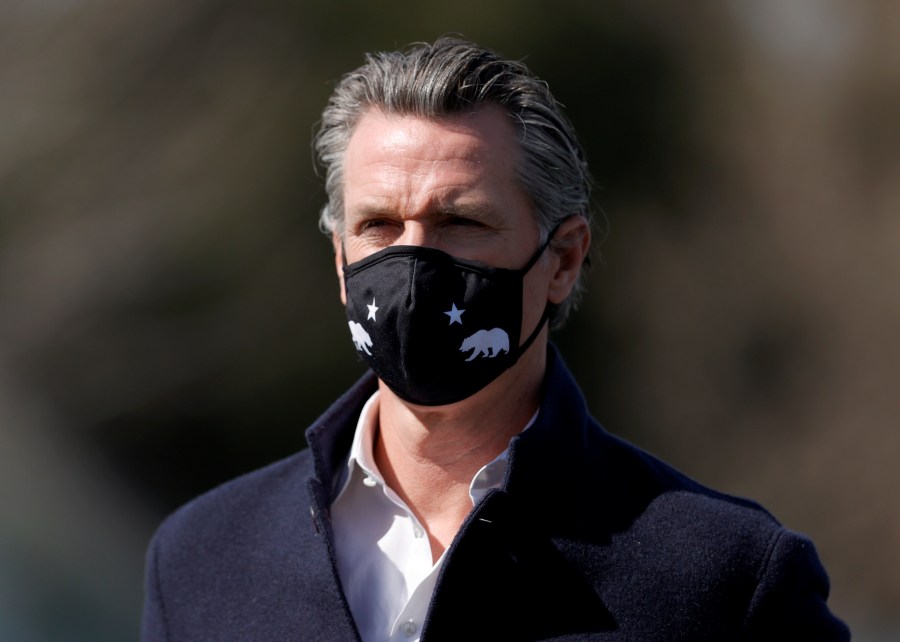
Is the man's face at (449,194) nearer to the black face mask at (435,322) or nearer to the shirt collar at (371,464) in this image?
the black face mask at (435,322)

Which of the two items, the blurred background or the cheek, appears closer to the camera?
the cheek

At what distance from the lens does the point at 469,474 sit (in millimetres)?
2275

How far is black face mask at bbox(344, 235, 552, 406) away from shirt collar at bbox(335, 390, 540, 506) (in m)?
0.16

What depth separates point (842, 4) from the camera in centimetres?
664

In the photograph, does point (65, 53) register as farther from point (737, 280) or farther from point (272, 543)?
point (272, 543)

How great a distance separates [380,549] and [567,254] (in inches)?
29.9

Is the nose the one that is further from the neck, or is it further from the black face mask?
the neck

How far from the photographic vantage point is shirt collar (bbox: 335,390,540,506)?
7.23 ft

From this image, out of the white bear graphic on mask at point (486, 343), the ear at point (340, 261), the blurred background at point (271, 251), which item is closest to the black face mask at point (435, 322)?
the white bear graphic on mask at point (486, 343)

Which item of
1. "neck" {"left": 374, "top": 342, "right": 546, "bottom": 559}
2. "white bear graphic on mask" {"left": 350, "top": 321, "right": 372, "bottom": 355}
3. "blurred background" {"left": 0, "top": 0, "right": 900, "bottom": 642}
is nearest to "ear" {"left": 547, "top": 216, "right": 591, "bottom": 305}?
"neck" {"left": 374, "top": 342, "right": 546, "bottom": 559}

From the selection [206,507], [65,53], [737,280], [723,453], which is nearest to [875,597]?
[723,453]

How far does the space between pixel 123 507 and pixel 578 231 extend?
5275 mm

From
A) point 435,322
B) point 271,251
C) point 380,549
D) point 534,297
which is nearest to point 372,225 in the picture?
point 435,322

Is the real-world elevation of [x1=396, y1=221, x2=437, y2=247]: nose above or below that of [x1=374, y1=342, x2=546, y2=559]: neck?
above
